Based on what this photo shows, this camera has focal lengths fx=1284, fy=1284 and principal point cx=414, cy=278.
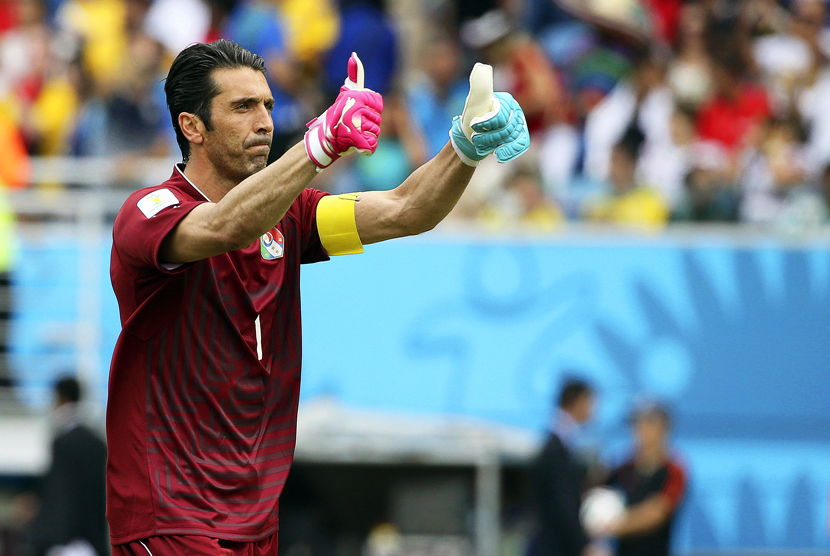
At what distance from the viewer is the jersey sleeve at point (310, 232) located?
4055 mm

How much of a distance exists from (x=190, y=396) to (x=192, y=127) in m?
0.79

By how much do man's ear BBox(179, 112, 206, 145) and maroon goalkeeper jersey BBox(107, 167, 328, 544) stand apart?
0.12 m

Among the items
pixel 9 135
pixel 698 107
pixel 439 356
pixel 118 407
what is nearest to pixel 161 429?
pixel 118 407

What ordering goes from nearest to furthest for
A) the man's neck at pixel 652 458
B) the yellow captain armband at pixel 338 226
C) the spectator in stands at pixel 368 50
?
the yellow captain armband at pixel 338 226 < the man's neck at pixel 652 458 < the spectator in stands at pixel 368 50

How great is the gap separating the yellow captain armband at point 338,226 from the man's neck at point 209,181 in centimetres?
34

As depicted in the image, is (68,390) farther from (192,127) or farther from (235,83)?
(235,83)

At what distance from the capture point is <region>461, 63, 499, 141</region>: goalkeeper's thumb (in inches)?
142

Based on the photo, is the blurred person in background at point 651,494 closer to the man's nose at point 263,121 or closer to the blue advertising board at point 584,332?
the blue advertising board at point 584,332

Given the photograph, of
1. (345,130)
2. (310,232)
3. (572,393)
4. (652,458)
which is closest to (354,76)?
(345,130)

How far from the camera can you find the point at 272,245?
388 cm

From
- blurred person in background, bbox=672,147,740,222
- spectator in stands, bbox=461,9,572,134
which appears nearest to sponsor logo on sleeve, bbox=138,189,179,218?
blurred person in background, bbox=672,147,740,222

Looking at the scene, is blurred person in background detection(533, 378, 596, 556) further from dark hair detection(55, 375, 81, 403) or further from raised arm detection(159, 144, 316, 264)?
raised arm detection(159, 144, 316, 264)

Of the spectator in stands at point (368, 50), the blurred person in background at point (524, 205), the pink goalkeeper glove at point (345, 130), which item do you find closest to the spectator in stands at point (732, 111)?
the blurred person in background at point (524, 205)

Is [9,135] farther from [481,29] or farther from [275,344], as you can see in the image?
[275,344]
